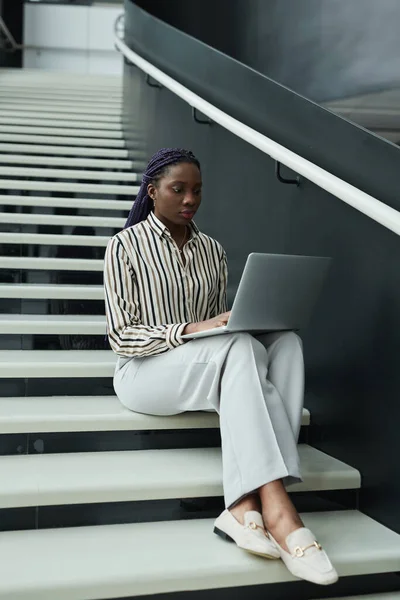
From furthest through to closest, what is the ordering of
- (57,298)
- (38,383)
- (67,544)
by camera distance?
(57,298)
(38,383)
(67,544)

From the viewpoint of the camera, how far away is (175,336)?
84.3 inches

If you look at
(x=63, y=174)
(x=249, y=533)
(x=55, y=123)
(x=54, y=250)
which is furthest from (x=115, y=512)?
(x=55, y=123)

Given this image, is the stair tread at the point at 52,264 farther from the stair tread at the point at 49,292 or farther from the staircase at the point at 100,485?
the stair tread at the point at 49,292

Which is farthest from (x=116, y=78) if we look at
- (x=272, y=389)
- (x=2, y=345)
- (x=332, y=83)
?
(x=272, y=389)

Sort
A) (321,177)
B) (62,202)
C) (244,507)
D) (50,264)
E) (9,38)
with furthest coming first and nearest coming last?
1. (9,38)
2. (62,202)
3. (50,264)
4. (321,177)
5. (244,507)

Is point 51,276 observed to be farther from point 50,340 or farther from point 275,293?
point 275,293

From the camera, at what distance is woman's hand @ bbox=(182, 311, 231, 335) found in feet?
6.73

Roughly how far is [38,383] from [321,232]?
1.09 metres

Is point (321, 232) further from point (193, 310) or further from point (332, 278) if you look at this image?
point (193, 310)

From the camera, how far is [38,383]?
8.51ft

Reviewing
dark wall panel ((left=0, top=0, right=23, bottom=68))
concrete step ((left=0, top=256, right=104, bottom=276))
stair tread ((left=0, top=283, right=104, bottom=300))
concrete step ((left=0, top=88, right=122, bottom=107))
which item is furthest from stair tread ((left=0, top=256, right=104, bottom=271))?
dark wall panel ((left=0, top=0, right=23, bottom=68))

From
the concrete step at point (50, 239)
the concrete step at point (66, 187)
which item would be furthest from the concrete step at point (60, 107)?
the concrete step at point (50, 239)

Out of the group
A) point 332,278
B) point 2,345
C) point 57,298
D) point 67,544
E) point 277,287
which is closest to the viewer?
point 67,544

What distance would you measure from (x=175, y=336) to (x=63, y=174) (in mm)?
2718
